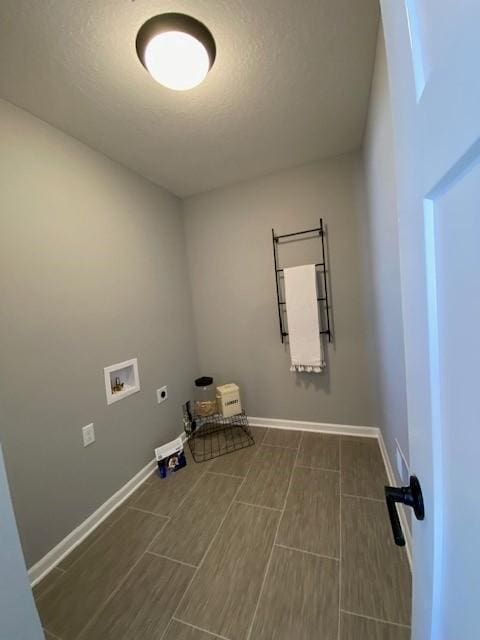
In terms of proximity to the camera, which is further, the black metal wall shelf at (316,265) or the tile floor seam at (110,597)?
the black metal wall shelf at (316,265)

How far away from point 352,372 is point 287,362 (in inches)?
21.9

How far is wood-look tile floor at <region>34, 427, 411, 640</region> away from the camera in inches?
39.4

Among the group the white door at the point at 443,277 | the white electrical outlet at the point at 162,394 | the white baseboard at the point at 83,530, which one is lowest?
the white baseboard at the point at 83,530

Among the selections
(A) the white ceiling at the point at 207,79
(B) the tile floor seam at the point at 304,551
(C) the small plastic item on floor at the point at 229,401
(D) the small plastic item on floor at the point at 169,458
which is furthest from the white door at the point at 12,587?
Answer: (C) the small plastic item on floor at the point at 229,401

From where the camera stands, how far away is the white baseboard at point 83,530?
1262 mm

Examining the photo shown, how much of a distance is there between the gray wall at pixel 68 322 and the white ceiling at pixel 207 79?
239 millimetres

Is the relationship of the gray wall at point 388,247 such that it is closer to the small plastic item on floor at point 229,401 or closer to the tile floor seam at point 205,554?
the tile floor seam at point 205,554

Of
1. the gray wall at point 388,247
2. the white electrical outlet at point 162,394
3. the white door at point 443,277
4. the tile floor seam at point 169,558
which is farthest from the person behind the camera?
the white electrical outlet at point 162,394

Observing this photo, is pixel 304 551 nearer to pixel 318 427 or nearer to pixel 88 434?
pixel 318 427

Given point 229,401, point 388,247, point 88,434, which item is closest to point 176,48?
point 388,247

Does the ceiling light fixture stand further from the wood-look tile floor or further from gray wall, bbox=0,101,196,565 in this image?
the wood-look tile floor

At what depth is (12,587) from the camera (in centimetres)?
A: 66

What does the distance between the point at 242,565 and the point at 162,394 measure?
126 centimetres

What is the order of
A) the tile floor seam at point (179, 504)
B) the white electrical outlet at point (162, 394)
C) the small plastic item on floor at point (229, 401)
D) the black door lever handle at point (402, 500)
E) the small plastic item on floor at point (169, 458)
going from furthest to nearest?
the small plastic item on floor at point (229, 401), the white electrical outlet at point (162, 394), the small plastic item on floor at point (169, 458), the tile floor seam at point (179, 504), the black door lever handle at point (402, 500)
